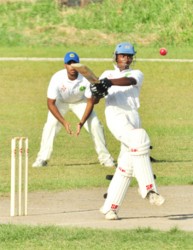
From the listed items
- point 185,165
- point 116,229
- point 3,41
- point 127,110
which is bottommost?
point 3,41

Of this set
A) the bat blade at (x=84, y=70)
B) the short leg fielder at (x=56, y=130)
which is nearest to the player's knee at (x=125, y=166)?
the bat blade at (x=84, y=70)

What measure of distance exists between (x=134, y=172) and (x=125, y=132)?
16.9 inches

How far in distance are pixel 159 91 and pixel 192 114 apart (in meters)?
4.67

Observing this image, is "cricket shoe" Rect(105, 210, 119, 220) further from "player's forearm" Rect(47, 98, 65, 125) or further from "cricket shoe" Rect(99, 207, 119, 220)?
"player's forearm" Rect(47, 98, 65, 125)

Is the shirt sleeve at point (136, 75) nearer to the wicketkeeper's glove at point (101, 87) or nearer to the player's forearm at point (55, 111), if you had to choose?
the wicketkeeper's glove at point (101, 87)

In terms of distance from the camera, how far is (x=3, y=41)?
A: 3928cm

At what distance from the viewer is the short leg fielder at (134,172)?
1138cm

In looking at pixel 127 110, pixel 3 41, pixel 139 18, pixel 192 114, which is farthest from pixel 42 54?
pixel 127 110

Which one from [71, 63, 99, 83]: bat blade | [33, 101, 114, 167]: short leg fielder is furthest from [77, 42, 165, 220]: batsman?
[33, 101, 114, 167]: short leg fielder

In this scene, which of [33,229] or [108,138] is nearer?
[33,229]

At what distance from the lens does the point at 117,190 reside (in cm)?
1162

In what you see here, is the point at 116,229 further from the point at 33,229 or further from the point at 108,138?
the point at 108,138

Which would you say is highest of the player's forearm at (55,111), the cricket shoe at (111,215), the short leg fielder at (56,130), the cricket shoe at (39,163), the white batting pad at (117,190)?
the white batting pad at (117,190)

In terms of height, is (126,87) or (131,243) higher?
(126,87)
